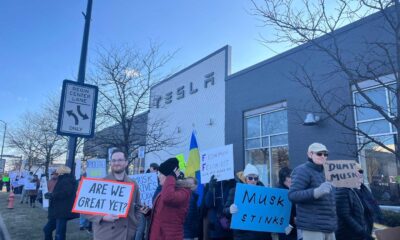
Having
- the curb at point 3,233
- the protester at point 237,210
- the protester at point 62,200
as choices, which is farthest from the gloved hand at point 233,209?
the curb at point 3,233

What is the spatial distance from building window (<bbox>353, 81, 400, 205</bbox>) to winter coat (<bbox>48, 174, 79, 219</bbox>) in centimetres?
849

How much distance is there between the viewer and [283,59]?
47.4 feet

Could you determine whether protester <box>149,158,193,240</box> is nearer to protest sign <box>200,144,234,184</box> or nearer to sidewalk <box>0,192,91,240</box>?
protest sign <box>200,144,234,184</box>

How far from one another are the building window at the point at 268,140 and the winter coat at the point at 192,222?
27.7ft

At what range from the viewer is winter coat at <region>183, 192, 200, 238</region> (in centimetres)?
602

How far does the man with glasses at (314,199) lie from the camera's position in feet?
13.2

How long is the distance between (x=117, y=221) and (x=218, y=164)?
8.39 ft

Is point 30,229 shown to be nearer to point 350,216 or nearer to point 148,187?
point 148,187

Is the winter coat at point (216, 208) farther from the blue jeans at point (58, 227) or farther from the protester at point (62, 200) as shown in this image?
the blue jeans at point (58, 227)

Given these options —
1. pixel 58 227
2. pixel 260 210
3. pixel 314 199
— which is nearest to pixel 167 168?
pixel 260 210

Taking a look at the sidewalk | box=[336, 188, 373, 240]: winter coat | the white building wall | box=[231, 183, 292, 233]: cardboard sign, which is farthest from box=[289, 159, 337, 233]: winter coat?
the white building wall

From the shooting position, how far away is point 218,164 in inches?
243

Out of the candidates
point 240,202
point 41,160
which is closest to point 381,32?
point 240,202

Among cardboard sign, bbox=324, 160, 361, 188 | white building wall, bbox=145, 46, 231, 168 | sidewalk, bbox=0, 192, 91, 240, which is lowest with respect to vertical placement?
sidewalk, bbox=0, 192, 91, 240
